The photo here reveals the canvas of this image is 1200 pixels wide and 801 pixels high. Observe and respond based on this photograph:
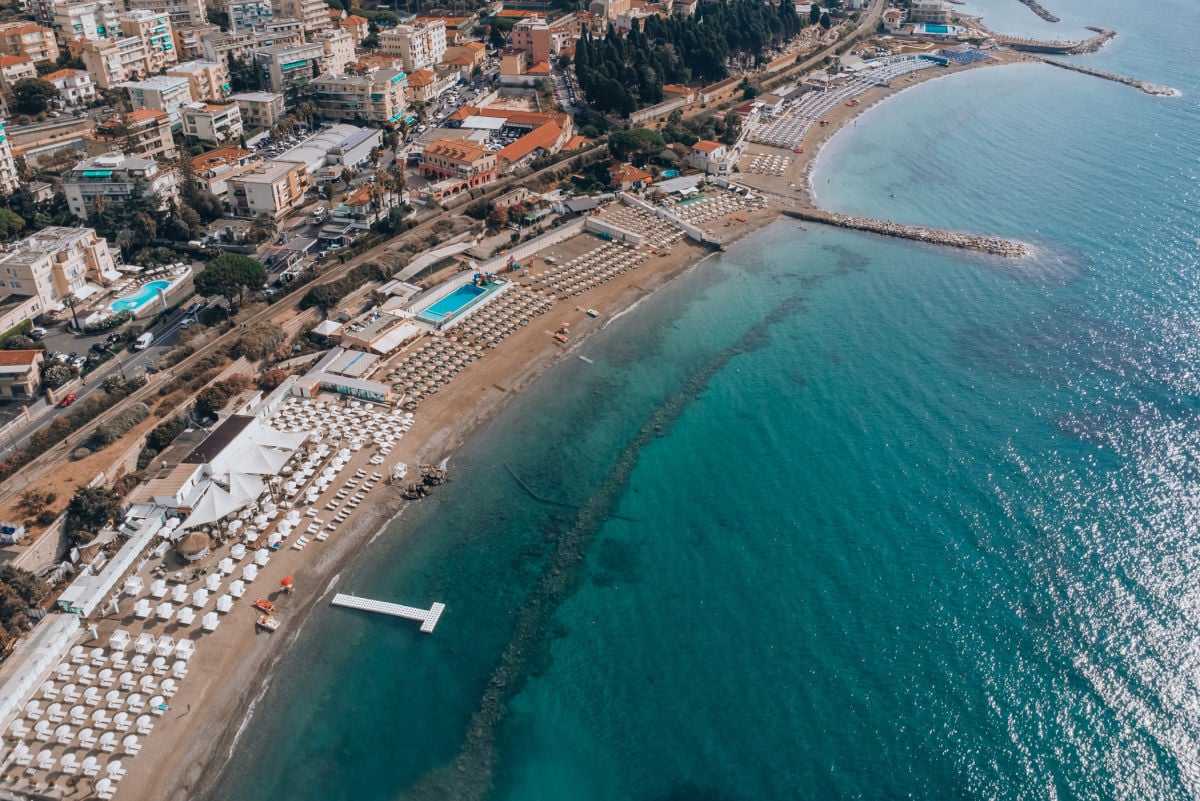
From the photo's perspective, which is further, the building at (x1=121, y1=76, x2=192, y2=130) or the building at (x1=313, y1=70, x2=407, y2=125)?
the building at (x1=313, y1=70, x2=407, y2=125)

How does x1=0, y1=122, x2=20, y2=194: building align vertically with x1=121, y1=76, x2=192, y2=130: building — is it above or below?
below

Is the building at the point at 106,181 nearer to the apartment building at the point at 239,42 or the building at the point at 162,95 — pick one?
the building at the point at 162,95

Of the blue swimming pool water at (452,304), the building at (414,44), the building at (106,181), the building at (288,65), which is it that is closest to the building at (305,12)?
the building at (414,44)

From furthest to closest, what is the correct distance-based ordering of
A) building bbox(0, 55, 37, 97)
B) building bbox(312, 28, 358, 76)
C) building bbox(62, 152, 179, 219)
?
1. building bbox(312, 28, 358, 76)
2. building bbox(0, 55, 37, 97)
3. building bbox(62, 152, 179, 219)

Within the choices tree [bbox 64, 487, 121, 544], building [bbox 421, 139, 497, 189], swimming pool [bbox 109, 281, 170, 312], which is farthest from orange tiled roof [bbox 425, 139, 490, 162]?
tree [bbox 64, 487, 121, 544]

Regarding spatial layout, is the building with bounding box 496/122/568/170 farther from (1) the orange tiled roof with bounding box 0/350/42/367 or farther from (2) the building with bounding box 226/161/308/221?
(1) the orange tiled roof with bounding box 0/350/42/367

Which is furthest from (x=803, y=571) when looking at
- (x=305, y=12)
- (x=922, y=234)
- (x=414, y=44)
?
(x=305, y=12)

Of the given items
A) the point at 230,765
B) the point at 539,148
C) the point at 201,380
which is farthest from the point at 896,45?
the point at 230,765
